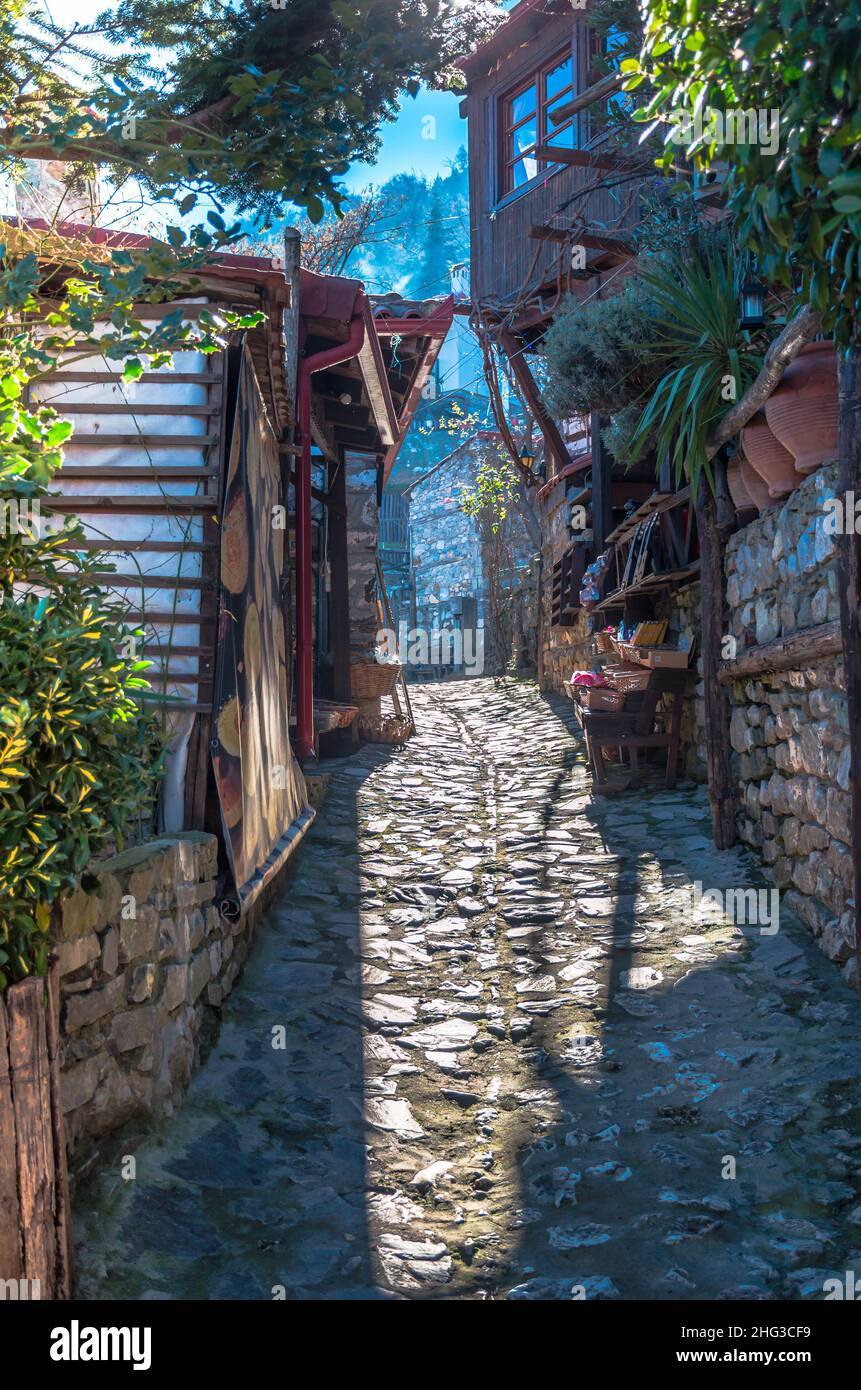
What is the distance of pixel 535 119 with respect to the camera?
41.8 feet

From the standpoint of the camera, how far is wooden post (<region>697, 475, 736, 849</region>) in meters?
6.51

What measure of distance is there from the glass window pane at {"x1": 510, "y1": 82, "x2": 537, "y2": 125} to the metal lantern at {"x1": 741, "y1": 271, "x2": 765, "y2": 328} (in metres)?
8.20

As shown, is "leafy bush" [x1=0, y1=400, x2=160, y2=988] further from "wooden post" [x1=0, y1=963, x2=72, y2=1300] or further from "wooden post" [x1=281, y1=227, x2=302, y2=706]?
"wooden post" [x1=281, y1=227, x2=302, y2=706]

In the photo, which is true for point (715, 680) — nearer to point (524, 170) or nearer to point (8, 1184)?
point (8, 1184)

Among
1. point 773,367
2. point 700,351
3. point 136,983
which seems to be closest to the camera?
point 136,983

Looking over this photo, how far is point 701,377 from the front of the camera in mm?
6125

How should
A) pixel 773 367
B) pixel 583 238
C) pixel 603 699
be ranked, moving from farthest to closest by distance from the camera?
pixel 583 238
pixel 603 699
pixel 773 367

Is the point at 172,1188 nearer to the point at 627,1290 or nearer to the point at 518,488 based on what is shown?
the point at 627,1290

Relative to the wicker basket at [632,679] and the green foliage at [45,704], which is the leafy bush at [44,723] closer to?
the green foliage at [45,704]

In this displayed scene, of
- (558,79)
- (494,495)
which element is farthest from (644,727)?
(494,495)

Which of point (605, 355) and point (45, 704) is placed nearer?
point (45, 704)

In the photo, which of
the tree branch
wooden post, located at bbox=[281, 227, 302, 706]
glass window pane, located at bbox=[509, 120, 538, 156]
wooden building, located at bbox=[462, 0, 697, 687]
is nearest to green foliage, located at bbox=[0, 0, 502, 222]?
wooden post, located at bbox=[281, 227, 302, 706]

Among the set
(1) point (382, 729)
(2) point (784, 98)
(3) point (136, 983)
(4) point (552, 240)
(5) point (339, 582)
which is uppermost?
(4) point (552, 240)

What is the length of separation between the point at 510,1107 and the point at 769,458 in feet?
11.1
